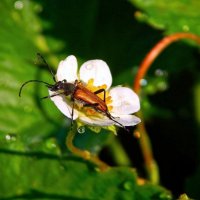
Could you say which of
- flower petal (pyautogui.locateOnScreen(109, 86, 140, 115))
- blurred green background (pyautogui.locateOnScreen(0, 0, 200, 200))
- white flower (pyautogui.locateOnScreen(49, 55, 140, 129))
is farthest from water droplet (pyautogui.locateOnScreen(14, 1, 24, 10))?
flower petal (pyautogui.locateOnScreen(109, 86, 140, 115))

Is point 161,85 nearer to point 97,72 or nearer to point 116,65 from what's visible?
point 116,65

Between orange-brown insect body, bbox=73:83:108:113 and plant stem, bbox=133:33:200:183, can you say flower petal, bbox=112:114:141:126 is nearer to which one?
orange-brown insect body, bbox=73:83:108:113

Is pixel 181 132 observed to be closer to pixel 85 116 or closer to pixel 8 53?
pixel 8 53

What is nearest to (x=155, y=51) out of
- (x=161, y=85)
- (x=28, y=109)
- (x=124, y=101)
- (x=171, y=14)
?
(x=171, y=14)

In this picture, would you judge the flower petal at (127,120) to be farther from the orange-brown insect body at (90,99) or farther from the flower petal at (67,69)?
the flower petal at (67,69)

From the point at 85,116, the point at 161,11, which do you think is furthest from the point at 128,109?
the point at 161,11

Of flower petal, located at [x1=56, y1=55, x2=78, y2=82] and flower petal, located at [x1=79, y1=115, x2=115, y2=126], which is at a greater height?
flower petal, located at [x1=56, y1=55, x2=78, y2=82]

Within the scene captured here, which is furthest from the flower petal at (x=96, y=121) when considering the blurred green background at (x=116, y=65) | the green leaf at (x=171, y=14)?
the green leaf at (x=171, y=14)
